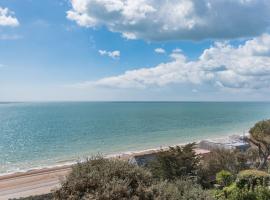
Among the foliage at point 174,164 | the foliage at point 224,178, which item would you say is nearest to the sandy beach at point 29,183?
the foliage at point 174,164

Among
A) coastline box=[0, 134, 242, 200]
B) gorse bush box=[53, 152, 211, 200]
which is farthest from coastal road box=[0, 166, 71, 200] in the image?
gorse bush box=[53, 152, 211, 200]

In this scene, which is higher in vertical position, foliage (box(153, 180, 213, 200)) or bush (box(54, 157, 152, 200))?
bush (box(54, 157, 152, 200))

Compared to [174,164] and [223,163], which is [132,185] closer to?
[174,164]

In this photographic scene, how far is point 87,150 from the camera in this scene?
141 ft

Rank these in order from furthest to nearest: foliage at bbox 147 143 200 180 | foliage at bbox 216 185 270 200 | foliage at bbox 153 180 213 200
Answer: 1. foliage at bbox 147 143 200 180
2. foliage at bbox 216 185 270 200
3. foliage at bbox 153 180 213 200

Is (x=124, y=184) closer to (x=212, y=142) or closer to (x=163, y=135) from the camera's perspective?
(x=212, y=142)

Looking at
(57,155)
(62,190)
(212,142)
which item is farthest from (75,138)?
(62,190)

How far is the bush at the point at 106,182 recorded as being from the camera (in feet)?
22.0

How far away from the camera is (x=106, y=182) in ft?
22.6

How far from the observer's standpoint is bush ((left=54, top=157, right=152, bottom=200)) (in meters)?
6.70

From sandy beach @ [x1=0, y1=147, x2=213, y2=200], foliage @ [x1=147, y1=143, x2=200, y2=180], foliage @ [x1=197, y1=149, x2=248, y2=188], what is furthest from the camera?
sandy beach @ [x1=0, y1=147, x2=213, y2=200]

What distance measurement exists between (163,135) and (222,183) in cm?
4338

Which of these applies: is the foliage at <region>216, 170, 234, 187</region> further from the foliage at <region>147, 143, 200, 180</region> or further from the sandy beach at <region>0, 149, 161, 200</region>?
the sandy beach at <region>0, 149, 161, 200</region>

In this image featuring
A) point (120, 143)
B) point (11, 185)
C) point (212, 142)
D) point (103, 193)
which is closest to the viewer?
point (103, 193)
